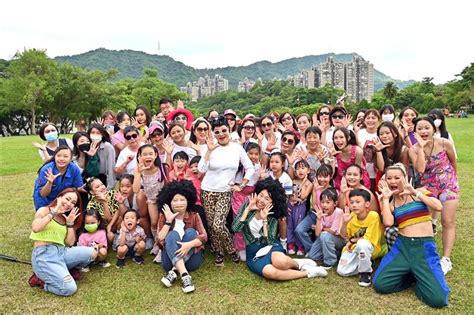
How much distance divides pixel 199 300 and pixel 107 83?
50494 mm

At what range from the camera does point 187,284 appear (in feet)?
14.6

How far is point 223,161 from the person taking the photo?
5.08 metres

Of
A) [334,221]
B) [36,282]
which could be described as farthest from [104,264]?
[334,221]

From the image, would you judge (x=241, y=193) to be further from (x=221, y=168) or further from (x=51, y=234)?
(x=51, y=234)

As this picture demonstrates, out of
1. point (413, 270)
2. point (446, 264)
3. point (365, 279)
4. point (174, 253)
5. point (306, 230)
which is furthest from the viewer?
point (306, 230)

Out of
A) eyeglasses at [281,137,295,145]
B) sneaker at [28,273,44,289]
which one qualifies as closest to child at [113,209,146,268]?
sneaker at [28,273,44,289]

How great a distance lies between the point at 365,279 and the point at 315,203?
53.1 inches

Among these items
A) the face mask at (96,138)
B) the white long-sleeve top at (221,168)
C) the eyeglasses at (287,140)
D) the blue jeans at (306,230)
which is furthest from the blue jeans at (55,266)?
the eyeglasses at (287,140)

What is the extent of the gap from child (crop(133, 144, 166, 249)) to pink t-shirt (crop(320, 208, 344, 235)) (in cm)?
246

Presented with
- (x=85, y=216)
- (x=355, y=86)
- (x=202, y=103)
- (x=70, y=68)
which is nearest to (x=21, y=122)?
(x=70, y=68)

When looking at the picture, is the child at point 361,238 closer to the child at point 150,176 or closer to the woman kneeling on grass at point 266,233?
the woman kneeling on grass at point 266,233

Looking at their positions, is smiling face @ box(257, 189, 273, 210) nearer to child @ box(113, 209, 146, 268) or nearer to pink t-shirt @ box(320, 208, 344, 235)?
pink t-shirt @ box(320, 208, 344, 235)

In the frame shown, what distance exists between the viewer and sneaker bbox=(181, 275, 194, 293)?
174 inches

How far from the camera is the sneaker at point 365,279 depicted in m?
4.49
